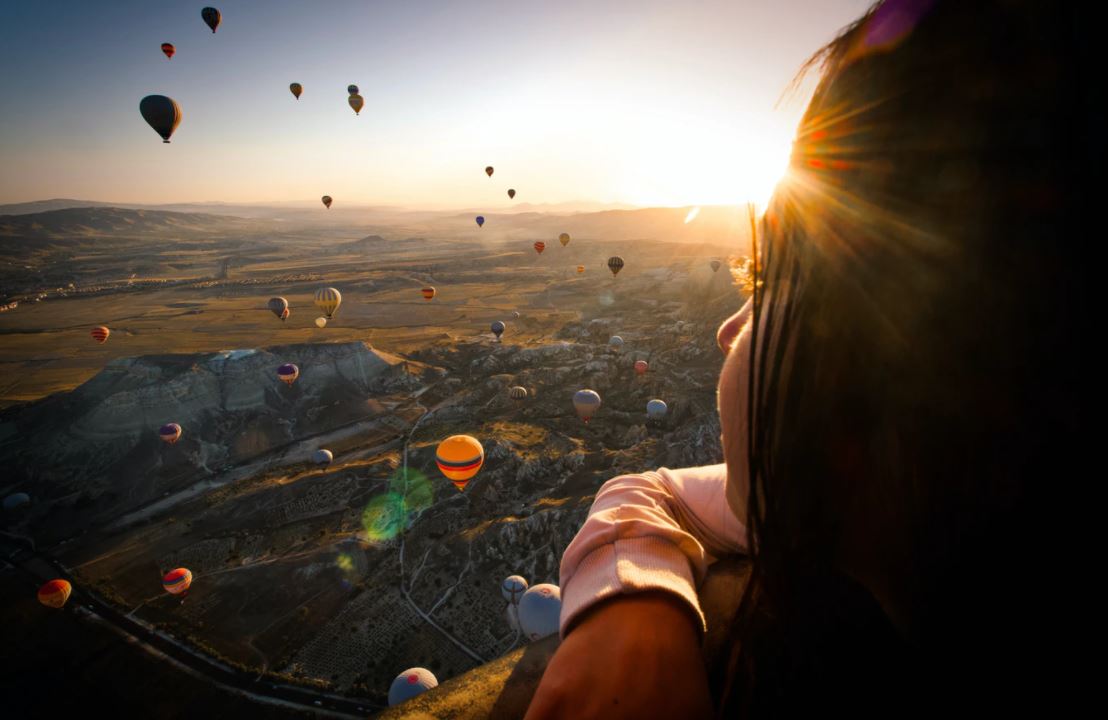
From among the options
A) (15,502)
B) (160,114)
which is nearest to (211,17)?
(160,114)

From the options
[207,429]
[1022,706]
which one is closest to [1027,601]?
[1022,706]

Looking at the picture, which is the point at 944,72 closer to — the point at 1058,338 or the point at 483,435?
the point at 1058,338

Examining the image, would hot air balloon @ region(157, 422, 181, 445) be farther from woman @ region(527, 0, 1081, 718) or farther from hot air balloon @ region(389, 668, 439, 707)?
woman @ region(527, 0, 1081, 718)

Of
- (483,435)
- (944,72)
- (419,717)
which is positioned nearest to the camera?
(944,72)

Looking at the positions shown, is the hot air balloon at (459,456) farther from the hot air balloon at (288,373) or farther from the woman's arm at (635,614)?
the woman's arm at (635,614)

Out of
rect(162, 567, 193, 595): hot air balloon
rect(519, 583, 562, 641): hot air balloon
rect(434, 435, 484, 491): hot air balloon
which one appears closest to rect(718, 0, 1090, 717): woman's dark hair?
rect(519, 583, 562, 641): hot air balloon

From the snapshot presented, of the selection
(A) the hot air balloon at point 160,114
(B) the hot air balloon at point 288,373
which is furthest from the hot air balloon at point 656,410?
(A) the hot air balloon at point 160,114

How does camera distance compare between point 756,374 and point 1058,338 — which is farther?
point 756,374

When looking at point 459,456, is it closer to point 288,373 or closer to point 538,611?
point 538,611
